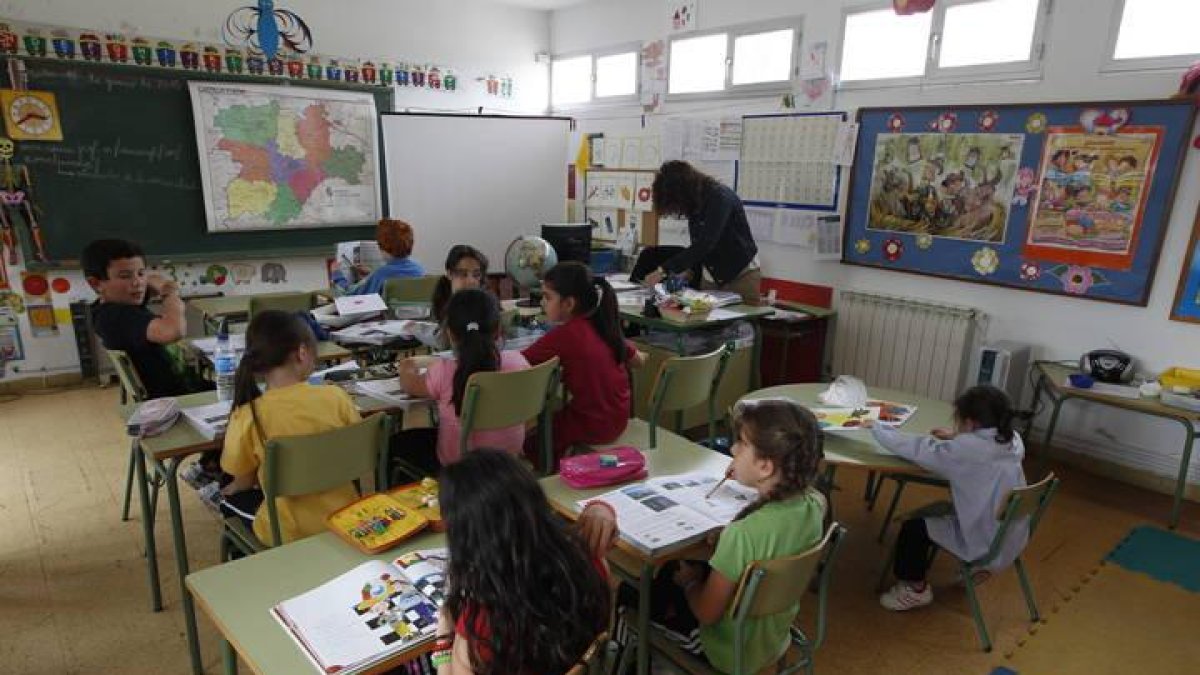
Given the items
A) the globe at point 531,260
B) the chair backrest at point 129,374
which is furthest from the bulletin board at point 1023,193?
the chair backrest at point 129,374

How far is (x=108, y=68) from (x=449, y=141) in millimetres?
2398

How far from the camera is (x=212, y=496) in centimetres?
232

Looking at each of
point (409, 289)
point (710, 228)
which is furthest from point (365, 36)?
point (710, 228)

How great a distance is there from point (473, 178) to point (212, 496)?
171 inches

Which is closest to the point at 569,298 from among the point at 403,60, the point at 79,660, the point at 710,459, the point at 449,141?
the point at 710,459

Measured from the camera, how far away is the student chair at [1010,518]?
86.7 inches

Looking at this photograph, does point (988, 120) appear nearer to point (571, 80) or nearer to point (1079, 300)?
point (1079, 300)

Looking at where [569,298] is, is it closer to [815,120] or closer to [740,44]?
[815,120]

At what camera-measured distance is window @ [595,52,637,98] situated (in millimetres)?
6074

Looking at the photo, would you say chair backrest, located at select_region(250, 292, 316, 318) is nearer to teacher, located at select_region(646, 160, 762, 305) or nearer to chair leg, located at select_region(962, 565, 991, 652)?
teacher, located at select_region(646, 160, 762, 305)

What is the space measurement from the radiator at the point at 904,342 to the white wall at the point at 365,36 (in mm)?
3886

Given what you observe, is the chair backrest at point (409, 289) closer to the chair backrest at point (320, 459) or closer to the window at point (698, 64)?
the chair backrest at point (320, 459)

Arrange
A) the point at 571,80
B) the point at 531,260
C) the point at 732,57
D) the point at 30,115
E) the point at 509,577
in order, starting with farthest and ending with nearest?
the point at 571,80
the point at 732,57
the point at 531,260
the point at 30,115
the point at 509,577

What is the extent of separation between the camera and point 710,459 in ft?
6.97
